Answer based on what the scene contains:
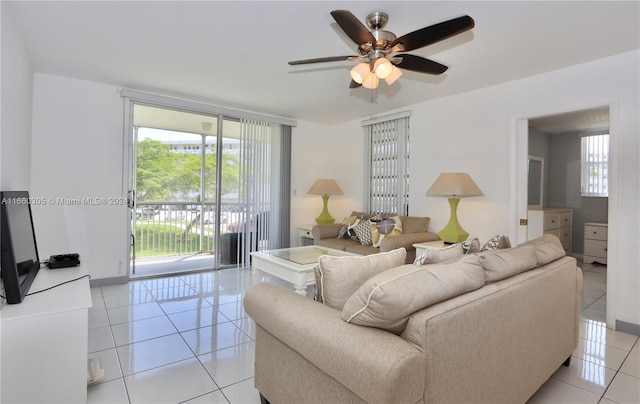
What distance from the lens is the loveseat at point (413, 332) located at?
1.05 meters

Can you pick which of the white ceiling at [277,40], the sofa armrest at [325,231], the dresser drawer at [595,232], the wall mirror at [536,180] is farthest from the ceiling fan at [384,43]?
the dresser drawer at [595,232]

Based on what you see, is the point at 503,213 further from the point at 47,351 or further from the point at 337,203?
the point at 47,351

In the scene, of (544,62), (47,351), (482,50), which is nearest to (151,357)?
(47,351)

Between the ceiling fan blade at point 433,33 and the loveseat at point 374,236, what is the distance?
2.05 metres

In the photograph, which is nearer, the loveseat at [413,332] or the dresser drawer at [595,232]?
the loveseat at [413,332]

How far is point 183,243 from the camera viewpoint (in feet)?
18.8

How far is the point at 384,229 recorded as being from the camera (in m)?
3.96

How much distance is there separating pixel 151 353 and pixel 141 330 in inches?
17.7

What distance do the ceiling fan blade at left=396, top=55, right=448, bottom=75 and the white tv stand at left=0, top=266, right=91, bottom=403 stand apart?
2.44 m

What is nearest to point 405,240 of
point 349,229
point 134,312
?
point 349,229

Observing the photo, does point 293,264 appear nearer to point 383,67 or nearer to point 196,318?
point 196,318

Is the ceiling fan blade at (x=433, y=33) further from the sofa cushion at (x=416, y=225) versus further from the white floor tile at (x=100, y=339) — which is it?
the white floor tile at (x=100, y=339)

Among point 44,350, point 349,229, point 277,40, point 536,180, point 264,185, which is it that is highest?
point 277,40

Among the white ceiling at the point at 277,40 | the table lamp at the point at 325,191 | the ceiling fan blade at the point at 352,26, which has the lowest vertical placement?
the table lamp at the point at 325,191
